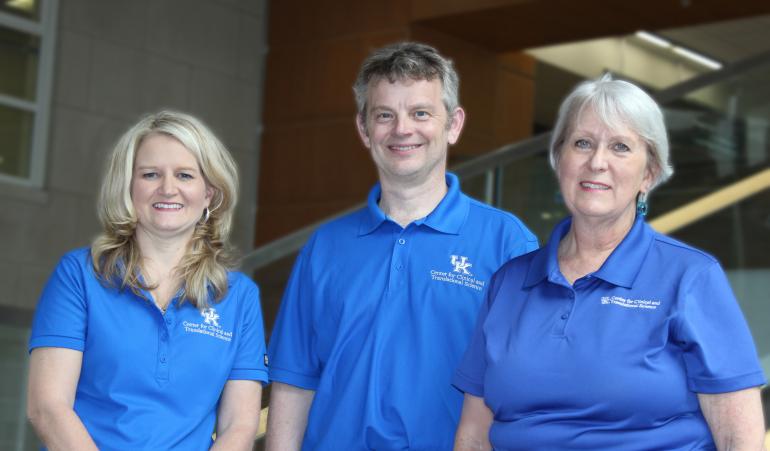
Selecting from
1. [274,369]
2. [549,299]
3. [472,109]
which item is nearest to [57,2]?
[472,109]

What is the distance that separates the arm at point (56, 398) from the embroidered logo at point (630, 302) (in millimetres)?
1148

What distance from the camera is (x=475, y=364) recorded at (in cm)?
268

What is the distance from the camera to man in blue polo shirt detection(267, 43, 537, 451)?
2.94 metres

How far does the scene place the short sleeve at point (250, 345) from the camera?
297 cm

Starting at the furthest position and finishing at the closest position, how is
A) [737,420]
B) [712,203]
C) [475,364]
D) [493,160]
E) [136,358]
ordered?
[493,160]
[712,203]
[136,358]
[475,364]
[737,420]

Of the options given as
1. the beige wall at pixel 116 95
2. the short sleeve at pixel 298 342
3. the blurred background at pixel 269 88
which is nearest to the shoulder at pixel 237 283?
the short sleeve at pixel 298 342

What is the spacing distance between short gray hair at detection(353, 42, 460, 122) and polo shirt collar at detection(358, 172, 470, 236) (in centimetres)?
21

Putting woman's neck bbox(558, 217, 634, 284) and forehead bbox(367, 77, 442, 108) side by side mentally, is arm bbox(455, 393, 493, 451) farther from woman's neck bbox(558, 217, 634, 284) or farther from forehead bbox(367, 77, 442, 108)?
forehead bbox(367, 77, 442, 108)

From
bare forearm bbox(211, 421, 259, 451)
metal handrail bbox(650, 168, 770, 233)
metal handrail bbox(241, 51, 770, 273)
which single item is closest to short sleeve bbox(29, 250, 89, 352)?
bare forearm bbox(211, 421, 259, 451)

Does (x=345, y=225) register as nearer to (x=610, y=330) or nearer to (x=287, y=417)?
(x=287, y=417)

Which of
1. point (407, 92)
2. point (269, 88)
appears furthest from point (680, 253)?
point (269, 88)

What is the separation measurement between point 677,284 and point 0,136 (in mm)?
8135

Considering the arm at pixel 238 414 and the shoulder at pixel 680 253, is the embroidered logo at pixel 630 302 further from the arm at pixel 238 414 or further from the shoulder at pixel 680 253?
the arm at pixel 238 414

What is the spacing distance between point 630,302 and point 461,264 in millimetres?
621
